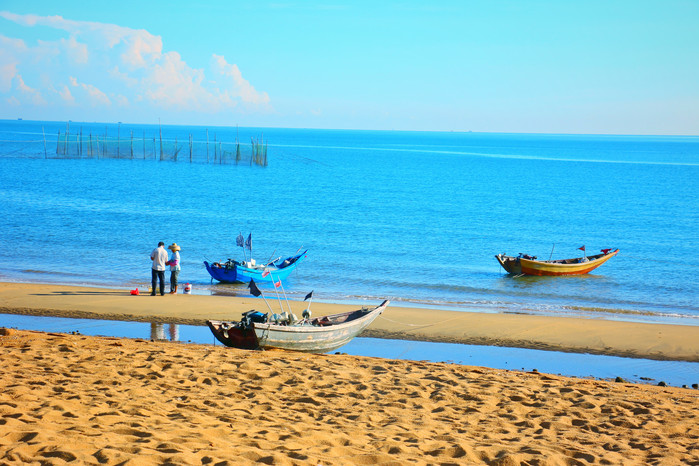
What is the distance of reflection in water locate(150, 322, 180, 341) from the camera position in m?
14.9

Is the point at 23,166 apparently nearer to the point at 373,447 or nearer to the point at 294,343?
the point at 294,343

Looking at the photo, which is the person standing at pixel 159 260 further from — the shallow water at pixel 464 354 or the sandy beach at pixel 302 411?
the sandy beach at pixel 302 411

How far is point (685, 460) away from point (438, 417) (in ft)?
10.2

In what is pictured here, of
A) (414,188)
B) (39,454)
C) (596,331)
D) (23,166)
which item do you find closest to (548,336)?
(596,331)

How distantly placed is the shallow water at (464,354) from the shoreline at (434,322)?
47 cm

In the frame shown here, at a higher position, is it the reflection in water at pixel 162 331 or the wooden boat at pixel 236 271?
the wooden boat at pixel 236 271

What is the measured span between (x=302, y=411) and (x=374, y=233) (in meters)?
29.8

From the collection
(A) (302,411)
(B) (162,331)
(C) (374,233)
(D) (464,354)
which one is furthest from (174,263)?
(C) (374,233)

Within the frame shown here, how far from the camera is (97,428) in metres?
7.44

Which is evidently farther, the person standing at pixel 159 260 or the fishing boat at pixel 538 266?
the fishing boat at pixel 538 266

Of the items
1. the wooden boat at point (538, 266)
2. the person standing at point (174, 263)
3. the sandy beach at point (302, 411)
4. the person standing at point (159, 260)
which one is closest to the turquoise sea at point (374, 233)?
the wooden boat at point (538, 266)

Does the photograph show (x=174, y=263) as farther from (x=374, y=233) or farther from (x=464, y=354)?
(x=374, y=233)

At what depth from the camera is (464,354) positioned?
48.3ft

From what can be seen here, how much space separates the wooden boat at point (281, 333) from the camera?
1273 centimetres
